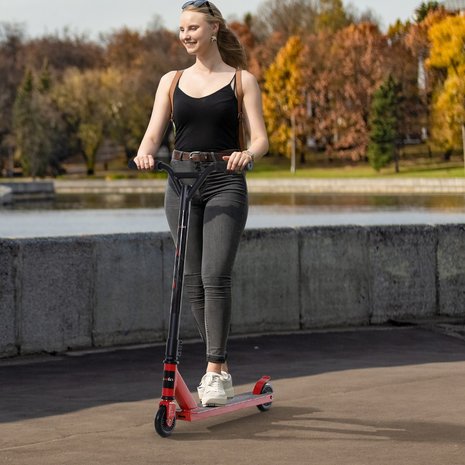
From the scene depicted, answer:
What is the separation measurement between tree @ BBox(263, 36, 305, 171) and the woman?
327 feet

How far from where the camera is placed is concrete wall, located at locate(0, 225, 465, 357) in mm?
10031

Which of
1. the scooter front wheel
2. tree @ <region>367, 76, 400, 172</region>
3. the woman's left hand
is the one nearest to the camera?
the scooter front wheel

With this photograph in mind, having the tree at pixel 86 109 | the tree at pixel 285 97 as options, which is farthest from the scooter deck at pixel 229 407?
the tree at pixel 86 109

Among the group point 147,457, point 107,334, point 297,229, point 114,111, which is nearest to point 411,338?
point 297,229

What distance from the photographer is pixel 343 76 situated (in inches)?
4254

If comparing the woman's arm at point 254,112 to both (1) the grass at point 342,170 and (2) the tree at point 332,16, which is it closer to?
(1) the grass at point 342,170

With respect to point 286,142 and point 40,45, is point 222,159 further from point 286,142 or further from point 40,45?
point 40,45

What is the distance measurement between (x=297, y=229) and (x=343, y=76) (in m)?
97.6

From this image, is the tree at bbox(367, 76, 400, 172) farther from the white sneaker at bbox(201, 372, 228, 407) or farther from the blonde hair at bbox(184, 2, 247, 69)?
the white sneaker at bbox(201, 372, 228, 407)

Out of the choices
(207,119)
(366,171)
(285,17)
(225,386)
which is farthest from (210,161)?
(285,17)

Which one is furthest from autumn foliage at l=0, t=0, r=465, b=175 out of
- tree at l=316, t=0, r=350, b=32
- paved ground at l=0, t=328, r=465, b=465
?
paved ground at l=0, t=328, r=465, b=465

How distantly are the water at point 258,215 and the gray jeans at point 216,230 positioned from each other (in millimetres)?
31022

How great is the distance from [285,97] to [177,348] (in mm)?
105082

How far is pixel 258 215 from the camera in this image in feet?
171
